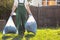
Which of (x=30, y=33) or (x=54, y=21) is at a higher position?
(x=30, y=33)

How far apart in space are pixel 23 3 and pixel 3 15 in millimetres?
9829

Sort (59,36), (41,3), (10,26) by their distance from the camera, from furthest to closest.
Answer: (41,3) → (59,36) → (10,26)

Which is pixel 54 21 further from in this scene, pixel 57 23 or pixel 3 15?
pixel 3 15

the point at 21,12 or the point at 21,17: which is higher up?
the point at 21,12

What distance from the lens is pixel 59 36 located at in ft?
40.2

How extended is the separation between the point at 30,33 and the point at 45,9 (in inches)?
402

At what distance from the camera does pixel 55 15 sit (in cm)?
1958

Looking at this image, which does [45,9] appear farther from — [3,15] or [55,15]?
[3,15]

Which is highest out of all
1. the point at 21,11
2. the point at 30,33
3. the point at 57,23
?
the point at 21,11

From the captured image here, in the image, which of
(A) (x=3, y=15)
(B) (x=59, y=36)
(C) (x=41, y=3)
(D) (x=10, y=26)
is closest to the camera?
(D) (x=10, y=26)

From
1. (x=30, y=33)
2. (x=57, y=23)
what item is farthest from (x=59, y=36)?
(x=57, y=23)

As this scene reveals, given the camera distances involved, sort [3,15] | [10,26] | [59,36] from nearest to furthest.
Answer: [10,26] < [59,36] < [3,15]

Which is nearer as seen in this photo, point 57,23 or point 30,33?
point 30,33

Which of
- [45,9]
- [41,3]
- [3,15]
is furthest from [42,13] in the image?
[41,3]
